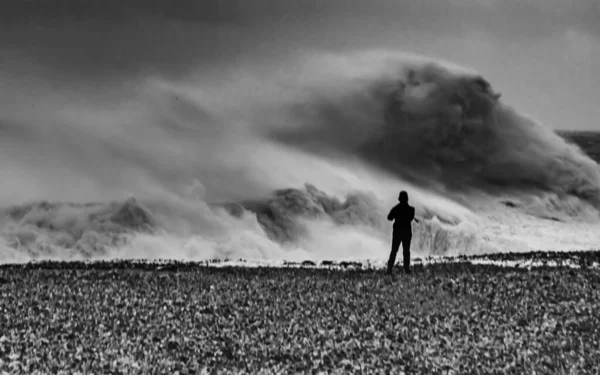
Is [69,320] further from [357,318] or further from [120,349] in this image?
[357,318]

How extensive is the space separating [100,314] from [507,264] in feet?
60.2

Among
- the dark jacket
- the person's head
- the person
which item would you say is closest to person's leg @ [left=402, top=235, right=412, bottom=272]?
the person

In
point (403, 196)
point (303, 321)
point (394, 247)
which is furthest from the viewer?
point (394, 247)

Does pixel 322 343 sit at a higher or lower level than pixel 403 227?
lower

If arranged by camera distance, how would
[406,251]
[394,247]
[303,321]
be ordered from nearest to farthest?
[303,321]
[394,247]
[406,251]

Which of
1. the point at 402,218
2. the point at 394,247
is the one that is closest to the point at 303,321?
the point at 402,218

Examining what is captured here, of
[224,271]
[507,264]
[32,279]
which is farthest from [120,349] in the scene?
[507,264]

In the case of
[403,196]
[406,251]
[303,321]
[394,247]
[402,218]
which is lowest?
[303,321]

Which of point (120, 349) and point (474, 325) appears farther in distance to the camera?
point (474, 325)

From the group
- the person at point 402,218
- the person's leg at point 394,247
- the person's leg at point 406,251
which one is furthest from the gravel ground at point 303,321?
the person at point 402,218

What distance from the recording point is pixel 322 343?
19.7 m

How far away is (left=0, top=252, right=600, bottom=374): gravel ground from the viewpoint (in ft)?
56.8

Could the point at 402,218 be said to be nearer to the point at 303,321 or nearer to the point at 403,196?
the point at 403,196

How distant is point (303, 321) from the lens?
22453 mm
